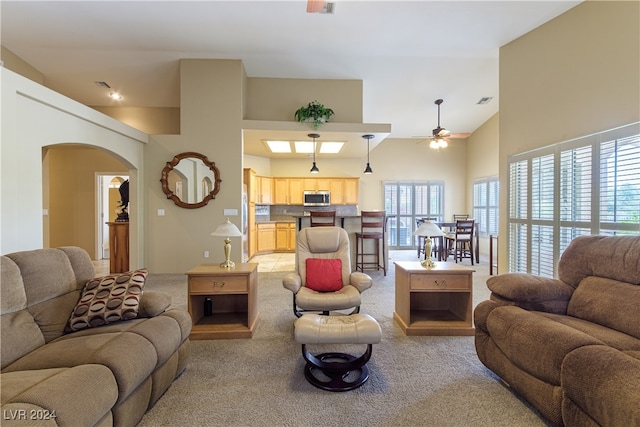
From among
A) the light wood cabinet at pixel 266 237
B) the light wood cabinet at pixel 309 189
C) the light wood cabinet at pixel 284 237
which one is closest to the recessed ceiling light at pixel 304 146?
the light wood cabinet at pixel 309 189

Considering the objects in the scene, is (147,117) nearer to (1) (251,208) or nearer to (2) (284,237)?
(1) (251,208)

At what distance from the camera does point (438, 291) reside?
2764 millimetres

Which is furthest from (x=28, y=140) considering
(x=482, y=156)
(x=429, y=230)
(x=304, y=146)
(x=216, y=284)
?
(x=482, y=156)

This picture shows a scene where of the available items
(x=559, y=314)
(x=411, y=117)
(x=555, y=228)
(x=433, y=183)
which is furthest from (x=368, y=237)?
(x=433, y=183)

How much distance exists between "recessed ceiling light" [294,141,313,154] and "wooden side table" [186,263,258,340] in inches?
150

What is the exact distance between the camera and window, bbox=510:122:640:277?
273cm

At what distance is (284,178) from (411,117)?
365cm

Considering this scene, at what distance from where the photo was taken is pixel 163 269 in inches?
202

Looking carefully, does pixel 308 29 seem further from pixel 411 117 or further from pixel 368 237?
pixel 411 117

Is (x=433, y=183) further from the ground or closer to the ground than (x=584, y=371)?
further from the ground

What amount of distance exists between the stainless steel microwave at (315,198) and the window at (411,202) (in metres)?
1.81

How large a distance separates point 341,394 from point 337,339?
1.17 feet

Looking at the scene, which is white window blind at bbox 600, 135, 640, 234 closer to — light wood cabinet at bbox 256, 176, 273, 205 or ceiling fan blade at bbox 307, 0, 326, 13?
ceiling fan blade at bbox 307, 0, 326, 13

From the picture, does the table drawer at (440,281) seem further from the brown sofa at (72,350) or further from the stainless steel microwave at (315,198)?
the stainless steel microwave at (315,198)
